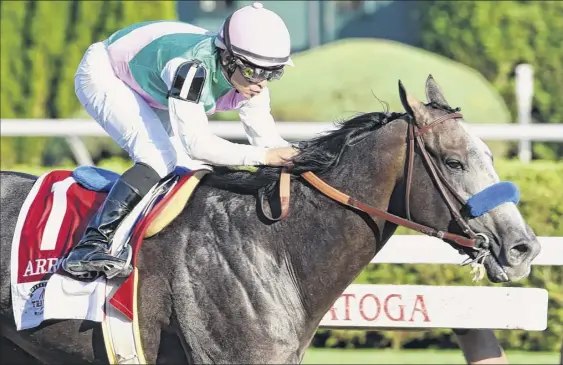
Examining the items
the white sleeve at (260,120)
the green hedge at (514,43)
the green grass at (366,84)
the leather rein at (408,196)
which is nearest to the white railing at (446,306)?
the white sleeve at (260,120)

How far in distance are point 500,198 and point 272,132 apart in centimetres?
113

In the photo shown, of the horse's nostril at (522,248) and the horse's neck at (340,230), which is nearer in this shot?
the horse's nostril at (522,248)

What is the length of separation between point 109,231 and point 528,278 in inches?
127

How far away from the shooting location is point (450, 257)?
533cm

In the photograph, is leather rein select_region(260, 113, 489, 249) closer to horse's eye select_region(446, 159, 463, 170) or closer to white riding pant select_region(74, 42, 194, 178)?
horse's eye select_region(446, 159, 463, 170)

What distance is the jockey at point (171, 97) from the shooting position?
4102 millimetres

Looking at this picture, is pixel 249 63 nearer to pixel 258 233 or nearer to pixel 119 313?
pixel 258 233

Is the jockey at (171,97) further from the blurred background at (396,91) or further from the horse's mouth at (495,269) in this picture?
the blurred background at (396,91)

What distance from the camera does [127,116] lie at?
4.43 m

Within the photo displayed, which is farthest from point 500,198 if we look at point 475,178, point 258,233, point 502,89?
point 502,89

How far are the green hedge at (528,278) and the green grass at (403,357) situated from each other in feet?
0.24

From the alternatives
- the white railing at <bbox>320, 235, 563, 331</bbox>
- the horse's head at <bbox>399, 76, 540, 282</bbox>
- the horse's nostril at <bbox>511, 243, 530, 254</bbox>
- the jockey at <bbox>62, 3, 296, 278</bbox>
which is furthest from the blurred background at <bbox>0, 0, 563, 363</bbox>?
the horse's nostril at <bbox>511, 243, 530, 254</bbox>

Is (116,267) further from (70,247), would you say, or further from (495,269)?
(495,269)

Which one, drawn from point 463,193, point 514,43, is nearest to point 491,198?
point 463,193
